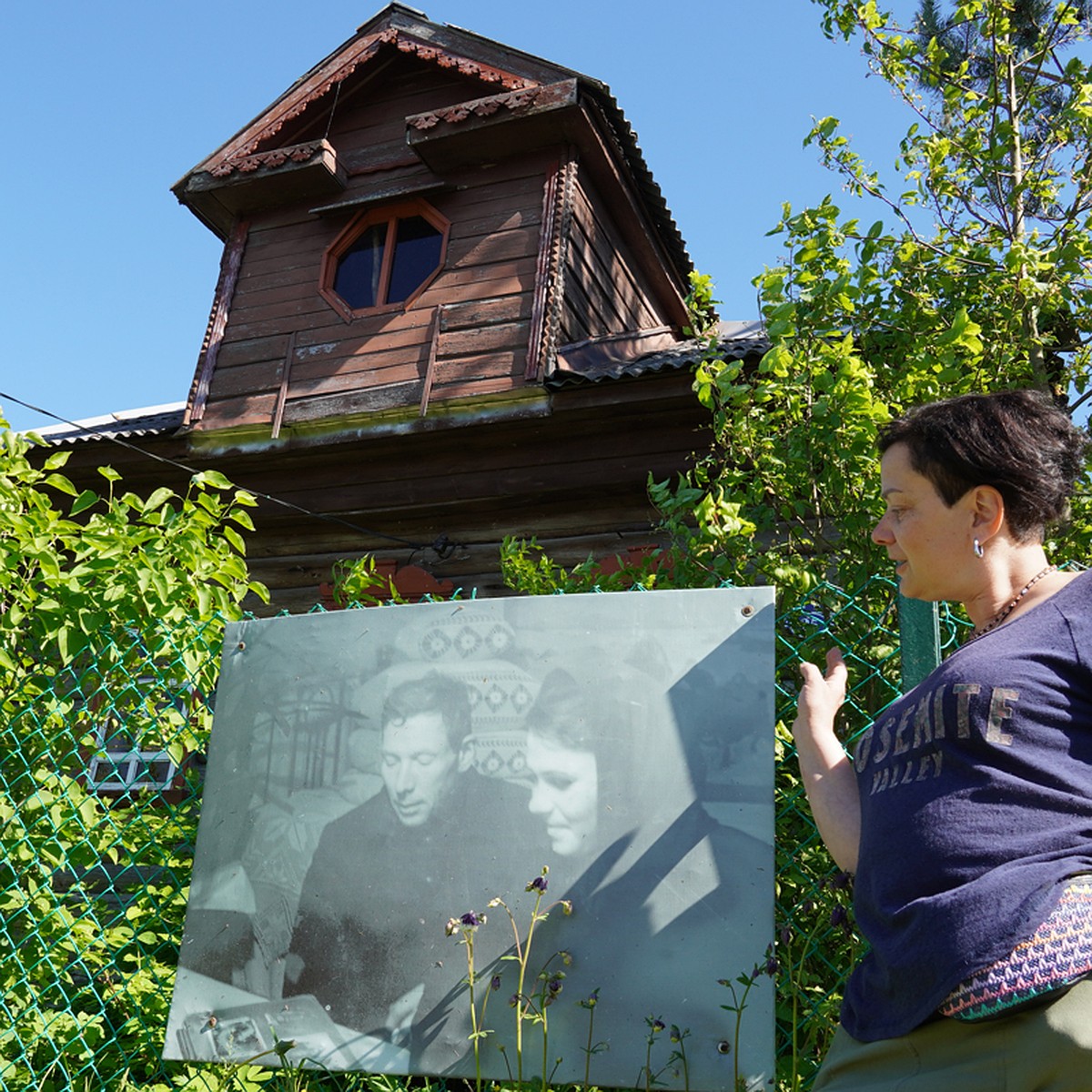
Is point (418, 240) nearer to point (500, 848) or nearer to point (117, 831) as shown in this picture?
point (117, 831)

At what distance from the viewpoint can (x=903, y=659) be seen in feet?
6.40

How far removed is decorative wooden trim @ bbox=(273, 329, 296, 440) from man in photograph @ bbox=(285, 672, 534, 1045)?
19.5ft

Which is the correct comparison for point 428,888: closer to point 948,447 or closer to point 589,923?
point 589,923

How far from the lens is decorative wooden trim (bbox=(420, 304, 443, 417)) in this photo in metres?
7.24

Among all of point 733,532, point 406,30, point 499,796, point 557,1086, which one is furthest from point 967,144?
point 406,30

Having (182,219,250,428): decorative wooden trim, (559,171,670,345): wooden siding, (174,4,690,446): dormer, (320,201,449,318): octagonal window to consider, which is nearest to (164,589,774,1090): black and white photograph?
(174,4,690,446): dormer

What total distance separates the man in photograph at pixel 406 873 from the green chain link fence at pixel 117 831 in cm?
41

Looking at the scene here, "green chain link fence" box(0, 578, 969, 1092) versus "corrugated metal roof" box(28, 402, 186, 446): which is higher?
"corrugated metal roof" box(28, 402, 186, 446)

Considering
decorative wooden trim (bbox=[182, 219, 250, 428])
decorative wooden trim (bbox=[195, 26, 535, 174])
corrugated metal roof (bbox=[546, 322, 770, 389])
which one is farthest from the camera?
decorative wooden trim (bbox=[195, 26, 535, 174])

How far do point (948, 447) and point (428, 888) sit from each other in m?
1.31

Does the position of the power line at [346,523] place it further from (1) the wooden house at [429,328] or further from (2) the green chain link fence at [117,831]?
(2) the green chain link fence at [117,831]

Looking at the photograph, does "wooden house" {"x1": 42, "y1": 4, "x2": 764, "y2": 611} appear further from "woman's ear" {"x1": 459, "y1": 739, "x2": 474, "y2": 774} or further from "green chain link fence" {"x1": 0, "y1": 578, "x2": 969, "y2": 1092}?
"woman's ear" {"x1": 459, "y1": 739, "x2": 474, "y2": 774}

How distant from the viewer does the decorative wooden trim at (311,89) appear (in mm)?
8641

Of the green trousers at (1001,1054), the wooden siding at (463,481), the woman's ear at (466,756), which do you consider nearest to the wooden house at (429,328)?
the wooden siding at (463,481)
